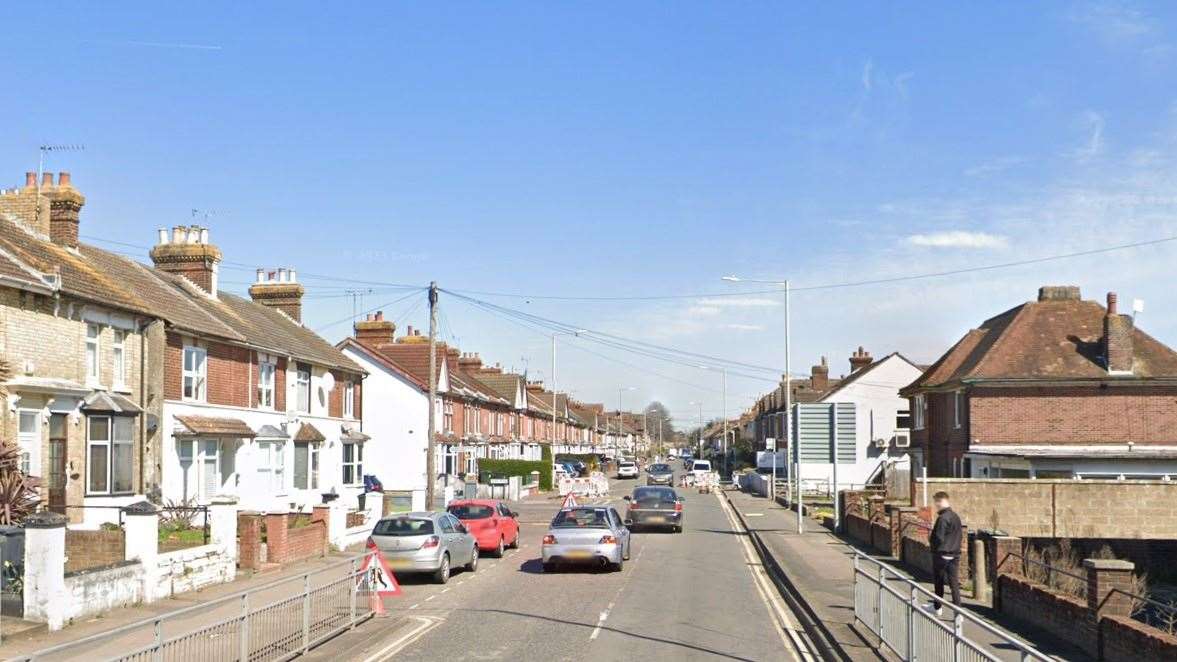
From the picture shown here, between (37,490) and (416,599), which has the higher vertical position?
(37,490)

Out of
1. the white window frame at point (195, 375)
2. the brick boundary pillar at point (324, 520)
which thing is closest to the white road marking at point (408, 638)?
the brick boundary pillar at point (324, 520)

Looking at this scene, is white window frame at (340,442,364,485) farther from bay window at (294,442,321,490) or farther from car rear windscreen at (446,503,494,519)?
car rear windscreen at (446,503,494,519)

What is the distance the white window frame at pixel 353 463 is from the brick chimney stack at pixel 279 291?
5.52 meters

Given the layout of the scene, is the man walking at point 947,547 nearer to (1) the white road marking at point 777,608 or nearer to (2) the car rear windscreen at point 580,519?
(1) the white road marking at point 777,608

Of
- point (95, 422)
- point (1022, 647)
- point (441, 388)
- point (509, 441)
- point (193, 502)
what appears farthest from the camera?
point (509, 441)

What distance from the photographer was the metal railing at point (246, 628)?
9.64 m

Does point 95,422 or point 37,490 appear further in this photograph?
point 95,422

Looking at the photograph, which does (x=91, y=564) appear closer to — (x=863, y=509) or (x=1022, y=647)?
(x=1022, y=647)

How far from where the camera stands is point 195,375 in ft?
98.0

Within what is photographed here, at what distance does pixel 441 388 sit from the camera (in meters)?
55.4

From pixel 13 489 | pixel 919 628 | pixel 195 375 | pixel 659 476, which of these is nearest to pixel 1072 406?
pixel 195 375

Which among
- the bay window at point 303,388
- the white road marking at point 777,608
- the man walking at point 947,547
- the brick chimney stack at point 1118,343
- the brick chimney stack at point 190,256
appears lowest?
the white road marking at point 777,608

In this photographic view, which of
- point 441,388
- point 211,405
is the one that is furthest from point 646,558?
point 441,388

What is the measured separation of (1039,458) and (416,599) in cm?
2707
